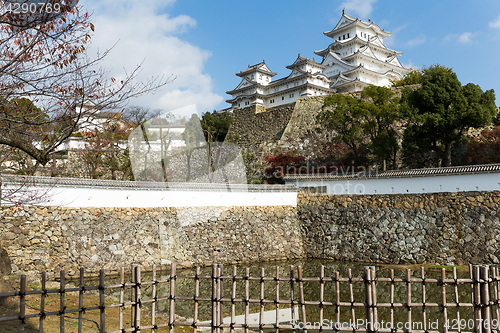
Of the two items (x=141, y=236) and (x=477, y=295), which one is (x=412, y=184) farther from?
(x=141, y=236)

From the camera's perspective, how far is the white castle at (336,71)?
27.5m

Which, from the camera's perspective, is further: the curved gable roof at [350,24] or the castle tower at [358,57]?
the curved gable roof at [350,24]

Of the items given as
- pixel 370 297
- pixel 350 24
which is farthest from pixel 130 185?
pixel 350 24

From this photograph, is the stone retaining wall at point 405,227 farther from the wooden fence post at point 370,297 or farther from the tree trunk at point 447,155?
the wooden fence post at point 370,297

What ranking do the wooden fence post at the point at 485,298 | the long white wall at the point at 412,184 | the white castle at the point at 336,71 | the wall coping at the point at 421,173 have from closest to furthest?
the wooden fence post at the point at 485,298 → the wall coping at the point at 421,173 → the long white wall at the point at 412,184 → the white castle at the point at 336,71

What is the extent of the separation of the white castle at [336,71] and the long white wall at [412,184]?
12575mm

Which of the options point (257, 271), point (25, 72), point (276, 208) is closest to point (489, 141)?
point (276, 208)

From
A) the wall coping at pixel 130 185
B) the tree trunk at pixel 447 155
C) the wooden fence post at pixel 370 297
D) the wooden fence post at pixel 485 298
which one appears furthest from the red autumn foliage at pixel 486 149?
the wooden fence post at pixel 370 297

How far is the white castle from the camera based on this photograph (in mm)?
27547

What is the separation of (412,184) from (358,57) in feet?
57.8

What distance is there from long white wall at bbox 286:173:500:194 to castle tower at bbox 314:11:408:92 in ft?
42.6

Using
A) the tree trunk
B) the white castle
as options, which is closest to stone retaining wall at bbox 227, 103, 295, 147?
the white castle

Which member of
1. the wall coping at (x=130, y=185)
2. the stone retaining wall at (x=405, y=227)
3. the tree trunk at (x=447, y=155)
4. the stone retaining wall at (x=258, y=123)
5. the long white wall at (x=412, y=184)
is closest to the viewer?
the wall coping at (x=130, y=185)

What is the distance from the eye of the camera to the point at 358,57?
94.5ft
